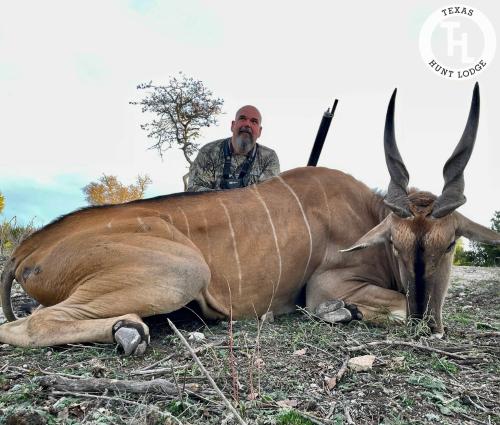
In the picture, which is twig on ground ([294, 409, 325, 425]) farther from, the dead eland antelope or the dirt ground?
the dead eland antelope

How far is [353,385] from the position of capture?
87.4 inches

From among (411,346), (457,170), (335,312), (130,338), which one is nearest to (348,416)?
(411,346)

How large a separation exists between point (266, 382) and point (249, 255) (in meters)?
1.65

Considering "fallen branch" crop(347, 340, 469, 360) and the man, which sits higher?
the man

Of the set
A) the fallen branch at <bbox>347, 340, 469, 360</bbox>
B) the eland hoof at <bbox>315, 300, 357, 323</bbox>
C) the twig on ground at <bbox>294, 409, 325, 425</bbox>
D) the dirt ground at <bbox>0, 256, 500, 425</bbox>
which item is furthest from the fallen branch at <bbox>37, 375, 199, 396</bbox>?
the eland hoof at <bbox>315, 300, 357, 323</bbox>

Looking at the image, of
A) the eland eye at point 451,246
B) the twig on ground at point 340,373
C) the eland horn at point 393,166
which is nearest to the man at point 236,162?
the eland horn at point 393,166

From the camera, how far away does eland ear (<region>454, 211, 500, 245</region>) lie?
11.4ft

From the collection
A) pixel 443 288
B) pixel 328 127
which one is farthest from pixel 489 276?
pixel 443 288

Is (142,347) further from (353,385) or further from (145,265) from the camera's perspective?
(353,385)

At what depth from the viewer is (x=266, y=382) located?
222 cm

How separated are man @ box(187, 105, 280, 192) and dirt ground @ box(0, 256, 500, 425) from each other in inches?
143

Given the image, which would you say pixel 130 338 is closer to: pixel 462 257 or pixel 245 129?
pixel 245 129

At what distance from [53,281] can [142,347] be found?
927 millimetres

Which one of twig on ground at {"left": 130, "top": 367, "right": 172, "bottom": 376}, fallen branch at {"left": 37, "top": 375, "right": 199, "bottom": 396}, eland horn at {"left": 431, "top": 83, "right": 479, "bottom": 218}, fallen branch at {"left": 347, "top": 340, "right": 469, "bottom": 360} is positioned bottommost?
fallen branch at {"left": 347, "top": 340, "right": 469, "bottom": 360}
